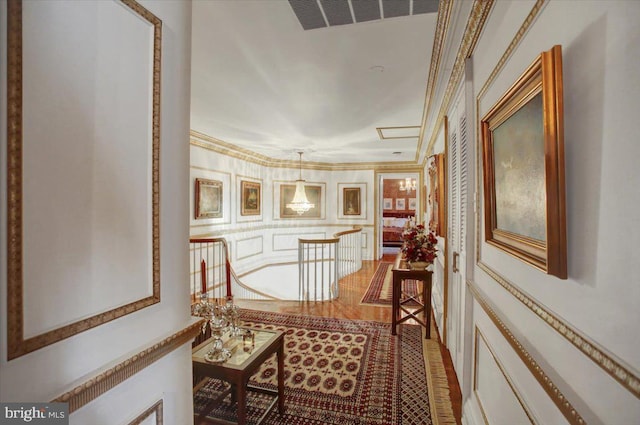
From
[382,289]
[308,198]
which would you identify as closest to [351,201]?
[308,198]

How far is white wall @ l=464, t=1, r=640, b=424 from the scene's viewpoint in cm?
70

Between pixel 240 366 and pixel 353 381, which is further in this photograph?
pixel 353 381

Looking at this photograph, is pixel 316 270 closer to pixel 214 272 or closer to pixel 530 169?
pixel 214 272

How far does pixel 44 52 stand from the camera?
0.76 meters

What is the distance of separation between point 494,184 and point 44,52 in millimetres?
1827

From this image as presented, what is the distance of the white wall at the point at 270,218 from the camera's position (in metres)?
6.75

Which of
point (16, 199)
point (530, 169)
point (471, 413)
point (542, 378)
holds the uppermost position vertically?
point (530, 169)

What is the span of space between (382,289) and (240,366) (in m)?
4.26

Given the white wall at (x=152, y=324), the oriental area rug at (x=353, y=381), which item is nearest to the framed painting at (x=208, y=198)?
the oriental area rug at (x=353, y=381)

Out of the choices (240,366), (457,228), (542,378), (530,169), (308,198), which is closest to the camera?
(542,378)

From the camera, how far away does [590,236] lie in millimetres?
859

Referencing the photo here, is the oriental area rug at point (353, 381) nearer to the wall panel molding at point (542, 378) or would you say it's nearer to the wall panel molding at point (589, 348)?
the wall panel molding at point (542, 378)

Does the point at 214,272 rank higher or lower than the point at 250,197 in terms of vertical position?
lower

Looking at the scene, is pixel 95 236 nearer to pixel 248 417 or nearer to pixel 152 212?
pixel 152 212
